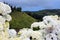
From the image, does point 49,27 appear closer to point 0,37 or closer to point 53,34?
point 53,34

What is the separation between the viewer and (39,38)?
4.12 metres

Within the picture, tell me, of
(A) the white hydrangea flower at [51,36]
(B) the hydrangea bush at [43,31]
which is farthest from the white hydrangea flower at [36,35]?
(A) the white hydrangea flower at [51,36]

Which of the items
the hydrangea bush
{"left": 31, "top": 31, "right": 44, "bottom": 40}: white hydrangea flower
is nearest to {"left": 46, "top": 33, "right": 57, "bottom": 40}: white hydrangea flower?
the hydrangea bush

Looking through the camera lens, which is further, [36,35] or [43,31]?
[43,31]

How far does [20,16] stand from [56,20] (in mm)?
79316

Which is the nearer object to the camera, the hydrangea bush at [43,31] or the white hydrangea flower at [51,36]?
the hydrangea bush at [43,31]

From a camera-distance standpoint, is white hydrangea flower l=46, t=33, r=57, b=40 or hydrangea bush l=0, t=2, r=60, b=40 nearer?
hydrangea bush l=0, t=2, r=60, b=40

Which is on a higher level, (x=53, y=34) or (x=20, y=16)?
(x=53, y=34)

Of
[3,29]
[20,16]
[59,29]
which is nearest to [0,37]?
[3,29]

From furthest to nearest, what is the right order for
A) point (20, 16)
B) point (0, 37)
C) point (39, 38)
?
point (20, 16), point (39, 38), point (0, 37)

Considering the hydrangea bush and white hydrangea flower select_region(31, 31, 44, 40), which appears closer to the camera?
the hydrangea bush

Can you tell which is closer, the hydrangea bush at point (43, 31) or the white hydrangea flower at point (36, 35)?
the hydrangea bush at point (43, 31)

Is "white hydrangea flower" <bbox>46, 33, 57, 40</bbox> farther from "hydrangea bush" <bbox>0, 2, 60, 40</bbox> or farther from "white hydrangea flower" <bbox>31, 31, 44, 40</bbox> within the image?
→ "white hydrangea flower" <bbox>31, 31, 44, 40</bbox>

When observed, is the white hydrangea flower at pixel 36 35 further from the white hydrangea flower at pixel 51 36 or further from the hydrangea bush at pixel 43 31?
the white hydrangea flower at pixel 51 36
